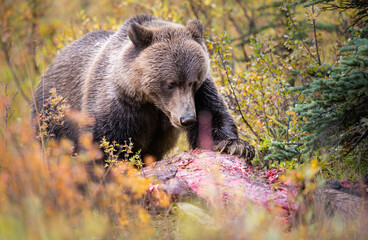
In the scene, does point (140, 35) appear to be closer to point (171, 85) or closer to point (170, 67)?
point (170, 67)

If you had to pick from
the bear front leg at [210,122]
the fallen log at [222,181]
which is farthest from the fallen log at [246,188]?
the bear front leg at [210,122]

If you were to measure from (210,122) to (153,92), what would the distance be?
863mm

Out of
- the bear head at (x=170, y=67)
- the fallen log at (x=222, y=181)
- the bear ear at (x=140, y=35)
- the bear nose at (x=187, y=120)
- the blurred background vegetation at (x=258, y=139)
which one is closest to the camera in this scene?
the blurred background vegetation at (x=258, y=139)

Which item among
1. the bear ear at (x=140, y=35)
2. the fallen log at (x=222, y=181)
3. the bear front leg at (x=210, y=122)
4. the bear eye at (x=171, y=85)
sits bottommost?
the fallen log at (x=222, y=181)

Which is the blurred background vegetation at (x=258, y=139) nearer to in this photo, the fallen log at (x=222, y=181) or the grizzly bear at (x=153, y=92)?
the fallen log at (x=222, y=181)

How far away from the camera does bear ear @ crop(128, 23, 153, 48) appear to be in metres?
4.38

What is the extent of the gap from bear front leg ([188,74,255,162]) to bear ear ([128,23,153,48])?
90 cm

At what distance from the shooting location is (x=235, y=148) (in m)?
4.27

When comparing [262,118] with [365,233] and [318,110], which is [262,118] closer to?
[318,110]

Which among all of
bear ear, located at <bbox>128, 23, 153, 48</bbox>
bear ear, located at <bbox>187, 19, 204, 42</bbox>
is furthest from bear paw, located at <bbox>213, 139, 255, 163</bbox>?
bear ear, located at <bbox>128, 23, 153, 48</bbox>

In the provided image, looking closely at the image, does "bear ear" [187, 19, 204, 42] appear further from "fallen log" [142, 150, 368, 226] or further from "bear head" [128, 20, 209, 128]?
"fallen log" [142, 150, 368, 226]

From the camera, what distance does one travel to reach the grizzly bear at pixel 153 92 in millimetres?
4242

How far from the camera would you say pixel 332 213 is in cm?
272

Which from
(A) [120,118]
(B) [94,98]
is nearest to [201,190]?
(A) [120,118]
